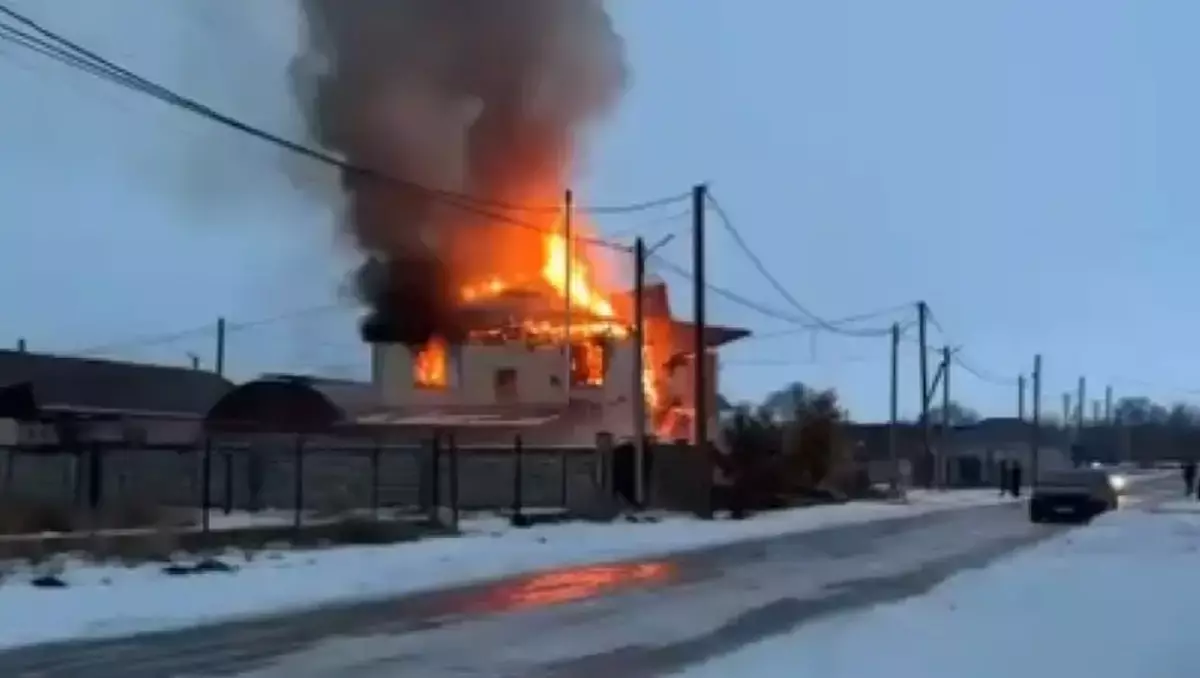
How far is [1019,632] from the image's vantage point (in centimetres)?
1585

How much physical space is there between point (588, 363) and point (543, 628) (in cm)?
4994

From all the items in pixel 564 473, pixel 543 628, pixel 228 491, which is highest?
pixel 564 473

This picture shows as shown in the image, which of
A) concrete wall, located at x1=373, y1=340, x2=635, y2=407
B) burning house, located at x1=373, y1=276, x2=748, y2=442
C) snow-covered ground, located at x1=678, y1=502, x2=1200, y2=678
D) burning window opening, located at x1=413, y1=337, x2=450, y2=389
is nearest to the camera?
snow-covered ground, located at x1=678, y1=502, x2=1200, y2=678

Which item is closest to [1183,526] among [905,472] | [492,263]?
[492,263]

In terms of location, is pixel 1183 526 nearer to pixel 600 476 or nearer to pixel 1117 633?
pixel 600 476

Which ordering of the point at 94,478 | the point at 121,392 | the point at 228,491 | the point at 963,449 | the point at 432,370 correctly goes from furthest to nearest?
the point at 963,449 < the point at 121,392 < the point at 432,370 < the point at 228,491 < the point at 94,478

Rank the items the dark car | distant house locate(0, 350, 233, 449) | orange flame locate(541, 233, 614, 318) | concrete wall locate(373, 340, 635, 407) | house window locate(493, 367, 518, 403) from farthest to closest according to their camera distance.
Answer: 1. house window locate(493, 367, 518, 403)
2. concrete wall locate(373, 340, 635, 407)
3. distant house locate(0, 350, 233, 449)
4. orange flame locate(541, 233, 614, 318)
5. the dark car

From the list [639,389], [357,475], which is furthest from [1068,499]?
[357,475]

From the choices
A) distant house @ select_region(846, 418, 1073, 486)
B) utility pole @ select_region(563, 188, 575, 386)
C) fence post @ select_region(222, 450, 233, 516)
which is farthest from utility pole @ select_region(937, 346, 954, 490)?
fence post @ select_region(222, 450, 233, 516)

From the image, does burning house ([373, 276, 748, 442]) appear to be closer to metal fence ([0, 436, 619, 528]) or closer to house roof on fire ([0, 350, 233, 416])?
house roof on fire ([0, 350, 233, 416])

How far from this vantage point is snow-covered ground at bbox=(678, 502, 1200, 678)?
13195 mm

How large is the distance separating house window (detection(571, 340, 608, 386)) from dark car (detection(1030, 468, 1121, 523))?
22.2 meters

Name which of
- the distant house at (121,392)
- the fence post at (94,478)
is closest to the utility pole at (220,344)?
the distant house at (121,392)

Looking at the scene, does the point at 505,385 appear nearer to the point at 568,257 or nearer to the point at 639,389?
the point at 568,257
